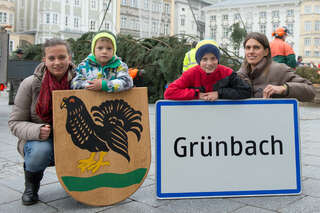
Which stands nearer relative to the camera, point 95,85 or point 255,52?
point 95,85

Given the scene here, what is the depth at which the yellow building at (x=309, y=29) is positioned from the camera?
71062 mm

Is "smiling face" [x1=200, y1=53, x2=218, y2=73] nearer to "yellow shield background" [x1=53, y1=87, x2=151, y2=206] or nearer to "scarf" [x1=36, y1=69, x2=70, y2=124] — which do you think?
"yellow shield background" [x1=53, y1=87, x2=151, y2=206]

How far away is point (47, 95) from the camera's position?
3.01 m

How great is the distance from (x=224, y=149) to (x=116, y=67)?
3.65 feet

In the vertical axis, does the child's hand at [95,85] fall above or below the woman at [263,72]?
below

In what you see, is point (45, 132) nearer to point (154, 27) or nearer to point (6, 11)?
point (154, 27)

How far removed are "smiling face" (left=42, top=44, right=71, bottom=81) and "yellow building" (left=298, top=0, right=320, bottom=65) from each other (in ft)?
240

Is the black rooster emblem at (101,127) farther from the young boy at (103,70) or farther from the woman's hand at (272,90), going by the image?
the woman's hand at (272,90)

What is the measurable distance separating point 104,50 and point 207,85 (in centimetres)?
90

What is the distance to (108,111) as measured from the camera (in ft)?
9.91

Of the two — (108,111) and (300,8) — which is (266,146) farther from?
(300,8)

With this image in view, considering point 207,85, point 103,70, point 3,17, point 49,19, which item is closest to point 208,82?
point 207,85

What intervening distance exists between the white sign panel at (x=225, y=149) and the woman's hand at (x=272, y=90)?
71 millimetres

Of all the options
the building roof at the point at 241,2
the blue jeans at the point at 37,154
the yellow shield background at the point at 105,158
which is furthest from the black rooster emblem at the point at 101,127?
the building roof at the point at 241,2
